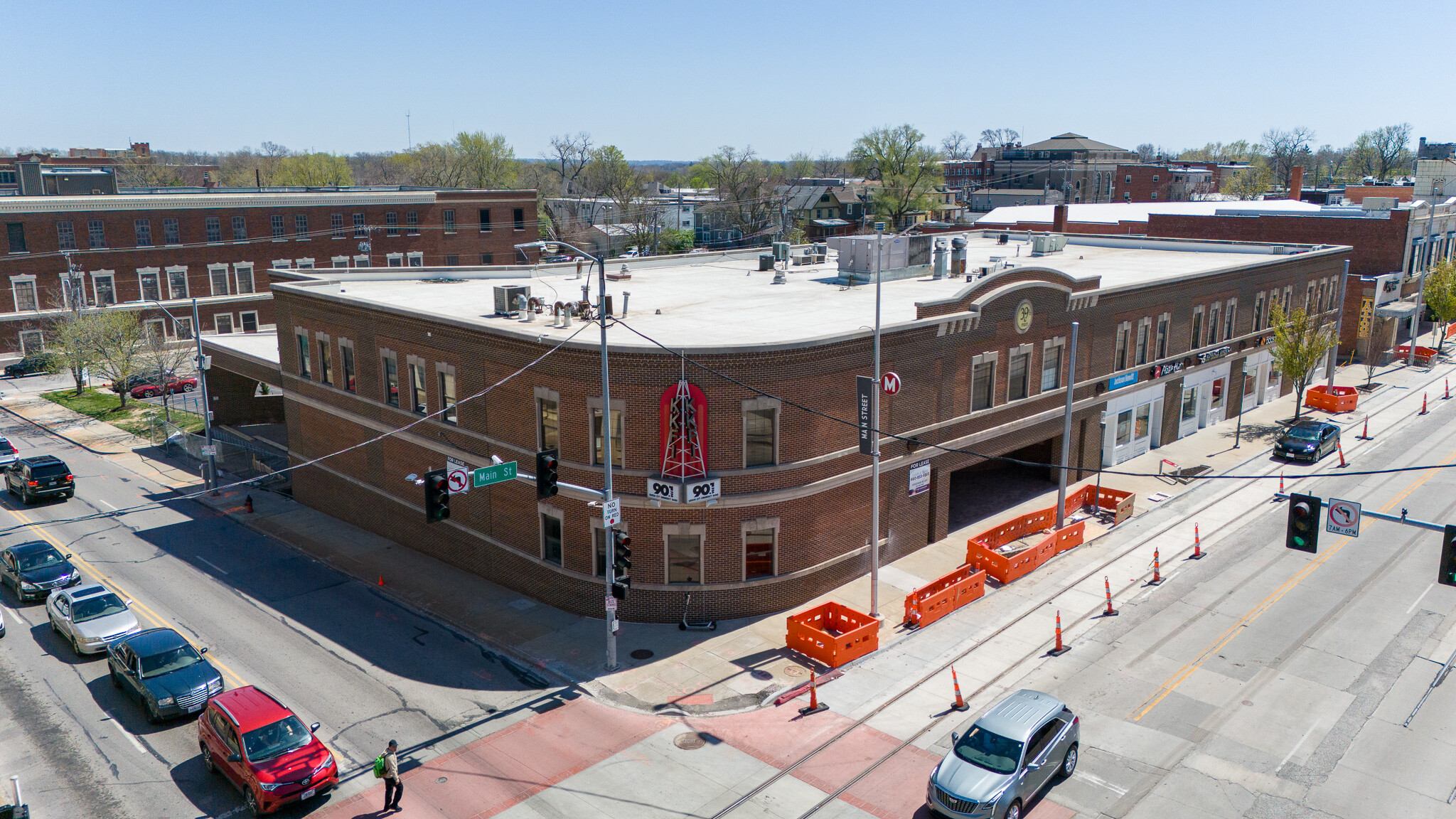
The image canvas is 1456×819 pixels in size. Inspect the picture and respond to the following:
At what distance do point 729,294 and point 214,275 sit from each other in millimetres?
50685

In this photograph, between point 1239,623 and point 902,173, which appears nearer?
point 1239,623

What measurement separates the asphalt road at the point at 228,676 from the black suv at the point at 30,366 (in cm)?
3588

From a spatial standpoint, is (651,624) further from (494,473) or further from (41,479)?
(41,479)

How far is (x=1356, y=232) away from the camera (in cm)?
6981

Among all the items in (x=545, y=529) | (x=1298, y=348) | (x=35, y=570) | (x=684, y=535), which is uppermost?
(x=1298, y=348)

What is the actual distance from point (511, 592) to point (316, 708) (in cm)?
778

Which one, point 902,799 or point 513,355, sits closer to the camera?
point 902,799

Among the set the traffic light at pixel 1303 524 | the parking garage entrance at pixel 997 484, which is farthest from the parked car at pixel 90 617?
the traffic light at pixel 1303 524

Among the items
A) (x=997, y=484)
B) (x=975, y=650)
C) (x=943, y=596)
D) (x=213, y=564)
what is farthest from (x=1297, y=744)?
(x=213, y=564)

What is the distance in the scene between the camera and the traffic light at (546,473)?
75.9 feet

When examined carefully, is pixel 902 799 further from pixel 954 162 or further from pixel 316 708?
pixel 954 162

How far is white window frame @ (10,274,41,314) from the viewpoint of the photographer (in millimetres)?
64500

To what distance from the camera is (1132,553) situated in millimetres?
33188

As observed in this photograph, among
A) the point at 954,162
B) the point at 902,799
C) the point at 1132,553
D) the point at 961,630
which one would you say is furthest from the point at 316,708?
the point at 954,162
